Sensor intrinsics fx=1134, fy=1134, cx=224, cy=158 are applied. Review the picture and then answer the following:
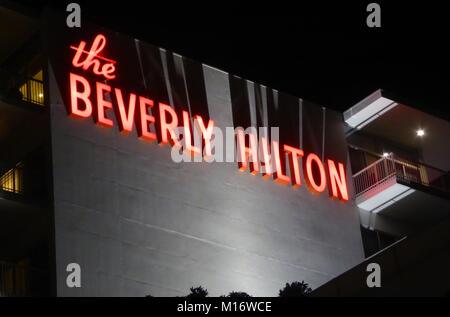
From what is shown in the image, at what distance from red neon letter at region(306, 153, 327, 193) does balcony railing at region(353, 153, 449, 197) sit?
2049 millimetres

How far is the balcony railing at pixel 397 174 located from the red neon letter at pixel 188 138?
29.6 feet

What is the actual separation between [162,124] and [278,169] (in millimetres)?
5883

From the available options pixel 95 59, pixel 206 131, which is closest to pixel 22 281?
pixel 95 59

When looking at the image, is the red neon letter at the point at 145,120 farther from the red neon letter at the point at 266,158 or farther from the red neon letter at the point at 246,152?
the red neon letter at the point at 266,158

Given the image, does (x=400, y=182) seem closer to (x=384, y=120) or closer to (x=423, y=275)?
(x=384, y=120)

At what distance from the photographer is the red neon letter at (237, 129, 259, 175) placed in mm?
44787

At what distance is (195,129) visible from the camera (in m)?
43.9

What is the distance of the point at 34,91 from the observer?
41656 mm

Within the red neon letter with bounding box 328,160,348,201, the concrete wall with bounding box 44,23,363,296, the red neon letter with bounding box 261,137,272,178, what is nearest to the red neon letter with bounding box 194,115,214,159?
the concrete wall with bounding box 44,23,363,296

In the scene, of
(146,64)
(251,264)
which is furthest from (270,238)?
(146,64)

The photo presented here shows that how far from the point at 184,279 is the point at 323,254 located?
25.4 ft

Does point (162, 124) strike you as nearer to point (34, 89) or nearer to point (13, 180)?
point (34, 89)

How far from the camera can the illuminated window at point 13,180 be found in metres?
40.2

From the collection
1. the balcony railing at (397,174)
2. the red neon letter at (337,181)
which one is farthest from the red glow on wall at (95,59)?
the balcony railing at (397,174)
